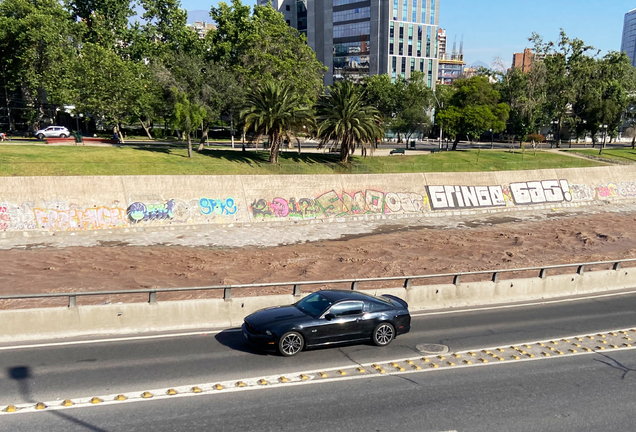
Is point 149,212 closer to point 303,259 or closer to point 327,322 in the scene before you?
point 303,259

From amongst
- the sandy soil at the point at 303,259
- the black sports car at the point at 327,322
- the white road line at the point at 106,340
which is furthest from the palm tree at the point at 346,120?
the white road line at the point at 106,340

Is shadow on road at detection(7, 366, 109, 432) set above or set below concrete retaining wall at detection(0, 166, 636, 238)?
below

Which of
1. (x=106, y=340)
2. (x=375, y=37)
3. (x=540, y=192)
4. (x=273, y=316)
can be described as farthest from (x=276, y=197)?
(x=375, y=37)

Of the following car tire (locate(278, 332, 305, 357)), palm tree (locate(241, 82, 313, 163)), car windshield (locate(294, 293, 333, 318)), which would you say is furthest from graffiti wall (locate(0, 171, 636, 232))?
car tire (locate(278, 332, 305, 357))

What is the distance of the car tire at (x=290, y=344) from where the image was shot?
40.8 ft

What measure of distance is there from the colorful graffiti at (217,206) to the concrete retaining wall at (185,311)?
68.2 ft

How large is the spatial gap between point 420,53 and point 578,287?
113m

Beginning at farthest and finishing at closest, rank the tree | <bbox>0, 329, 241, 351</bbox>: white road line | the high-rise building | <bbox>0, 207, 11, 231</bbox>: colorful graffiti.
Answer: the high-rise building, the tree, <bbox>0, 207, 11, 231</bbox>: colorful graffiti, <bbox>0, 329, 241, 351</bbox>: white road line

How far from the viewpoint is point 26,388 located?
1025 centimetres

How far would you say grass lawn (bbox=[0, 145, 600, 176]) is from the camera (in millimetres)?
34938

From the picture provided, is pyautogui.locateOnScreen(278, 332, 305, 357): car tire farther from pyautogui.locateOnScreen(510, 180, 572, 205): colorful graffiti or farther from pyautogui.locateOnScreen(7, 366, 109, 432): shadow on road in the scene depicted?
pyautogui.locateOnScreen(510, 180, 572, 205): colorful graffiti

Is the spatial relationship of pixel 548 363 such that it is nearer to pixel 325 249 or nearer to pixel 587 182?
pixel 325 249

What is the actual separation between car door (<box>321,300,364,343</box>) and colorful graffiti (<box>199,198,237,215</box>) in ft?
76.9

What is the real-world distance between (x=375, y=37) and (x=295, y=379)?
117190 mm
